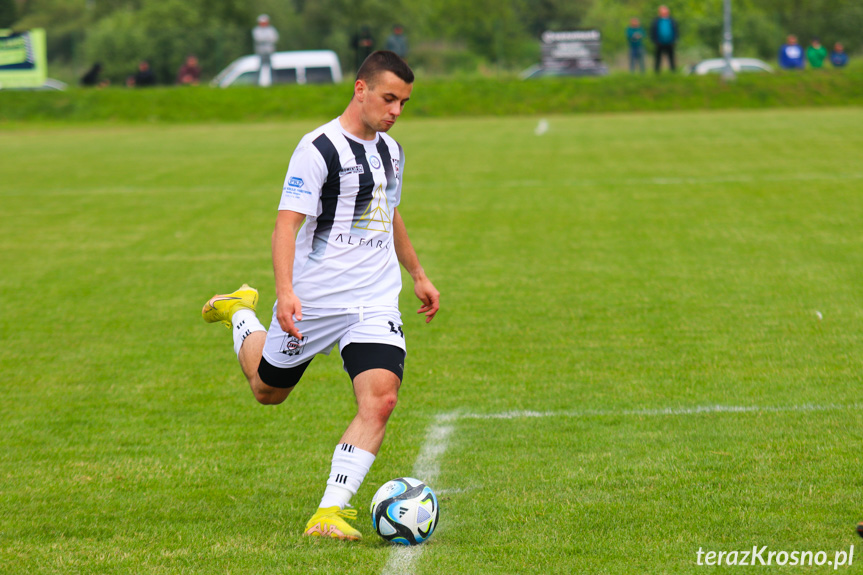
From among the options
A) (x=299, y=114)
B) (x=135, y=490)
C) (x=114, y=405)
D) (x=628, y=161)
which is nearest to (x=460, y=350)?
(x=114, y=405)

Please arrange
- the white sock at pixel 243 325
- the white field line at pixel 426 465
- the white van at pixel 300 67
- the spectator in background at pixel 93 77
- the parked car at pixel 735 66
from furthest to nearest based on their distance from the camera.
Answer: the white van at pixel 300 67
the spectator in background at pixel 93 77
the parked car at pixel 735 66
the white sock at pixel 243 325
the white field line at pixel 426 465

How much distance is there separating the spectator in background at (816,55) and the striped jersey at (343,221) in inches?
1527

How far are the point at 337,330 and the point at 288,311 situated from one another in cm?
34

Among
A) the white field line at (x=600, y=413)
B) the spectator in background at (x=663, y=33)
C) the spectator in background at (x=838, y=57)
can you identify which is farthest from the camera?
the spectator in background at (x=838, y=57)

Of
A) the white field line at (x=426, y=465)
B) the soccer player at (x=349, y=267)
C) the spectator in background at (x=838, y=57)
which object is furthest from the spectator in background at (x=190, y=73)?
the soccer player at (x=349, y=267)

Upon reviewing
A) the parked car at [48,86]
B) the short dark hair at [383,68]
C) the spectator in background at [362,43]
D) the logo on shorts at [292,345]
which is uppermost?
the short dark hair at [383,68]

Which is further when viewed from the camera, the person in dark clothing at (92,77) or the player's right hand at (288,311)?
the person in dark clothing at (92,77)

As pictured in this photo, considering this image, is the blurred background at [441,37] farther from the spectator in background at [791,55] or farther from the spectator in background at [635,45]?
the spectator in background at [635,45]

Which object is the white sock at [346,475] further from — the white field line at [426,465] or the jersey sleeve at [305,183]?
the jersey sleeve at [305,183]

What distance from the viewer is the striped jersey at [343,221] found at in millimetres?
4508

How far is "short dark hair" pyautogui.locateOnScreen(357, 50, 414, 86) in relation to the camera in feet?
14.6

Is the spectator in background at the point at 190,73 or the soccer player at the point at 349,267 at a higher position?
the soccer player at the point at 349,267

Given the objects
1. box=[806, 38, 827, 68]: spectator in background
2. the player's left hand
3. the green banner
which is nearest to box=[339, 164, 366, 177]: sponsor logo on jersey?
the player's left hand

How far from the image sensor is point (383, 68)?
4.46 metres
